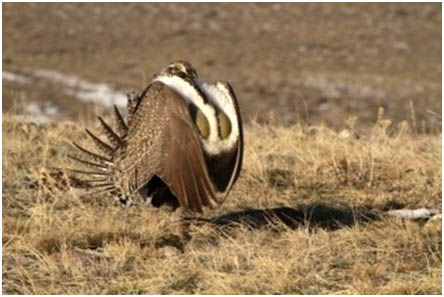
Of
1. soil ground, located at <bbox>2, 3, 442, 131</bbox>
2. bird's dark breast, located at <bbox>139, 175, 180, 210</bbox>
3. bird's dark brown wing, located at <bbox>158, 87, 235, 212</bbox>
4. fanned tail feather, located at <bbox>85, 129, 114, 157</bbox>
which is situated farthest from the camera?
soil ground, located at <bbox>2, 3, 442, 131</bbox>

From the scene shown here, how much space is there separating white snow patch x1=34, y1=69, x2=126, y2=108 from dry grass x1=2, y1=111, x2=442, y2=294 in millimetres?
11672

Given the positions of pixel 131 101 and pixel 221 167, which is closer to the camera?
pixel 221 167

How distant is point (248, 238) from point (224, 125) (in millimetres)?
613

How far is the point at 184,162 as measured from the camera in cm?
445

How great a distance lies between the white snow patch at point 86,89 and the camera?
19469 mm

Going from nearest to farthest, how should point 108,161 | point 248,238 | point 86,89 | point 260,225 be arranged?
point 248,238
point 260,225
point 108,161
point 86,89

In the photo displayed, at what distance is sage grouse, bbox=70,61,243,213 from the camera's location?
4.42m

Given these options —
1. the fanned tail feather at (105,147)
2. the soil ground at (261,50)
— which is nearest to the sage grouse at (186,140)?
the fanned tail feather at (105,147)

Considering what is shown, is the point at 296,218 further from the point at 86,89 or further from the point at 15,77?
the point at 15,77

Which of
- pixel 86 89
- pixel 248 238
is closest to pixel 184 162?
pixel 248 238

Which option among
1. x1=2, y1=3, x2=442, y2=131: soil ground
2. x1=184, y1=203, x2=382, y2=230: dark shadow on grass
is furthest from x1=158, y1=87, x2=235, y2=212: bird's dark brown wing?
x1=2, y1=3, x2=442, y2=131: soil ground

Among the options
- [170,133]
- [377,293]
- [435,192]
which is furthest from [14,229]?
[435,192]

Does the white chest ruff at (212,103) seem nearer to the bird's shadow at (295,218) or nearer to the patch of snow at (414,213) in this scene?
the bird's shadow at (295,218)

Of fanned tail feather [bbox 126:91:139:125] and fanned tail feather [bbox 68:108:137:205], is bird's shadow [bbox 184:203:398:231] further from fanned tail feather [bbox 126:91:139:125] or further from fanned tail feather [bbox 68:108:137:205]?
fanned tail feather [bbox 126:91:139:125]
